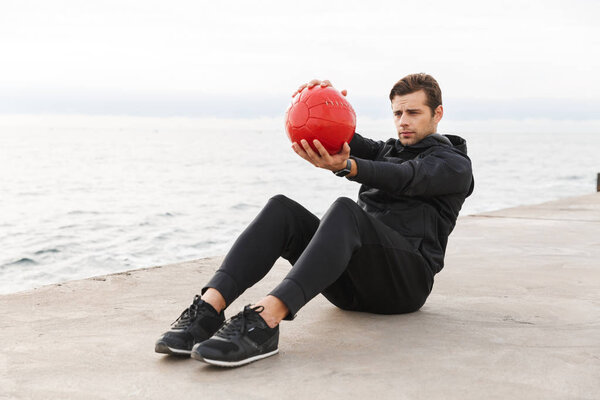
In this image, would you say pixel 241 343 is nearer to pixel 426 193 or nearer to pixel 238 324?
pixel 238 324

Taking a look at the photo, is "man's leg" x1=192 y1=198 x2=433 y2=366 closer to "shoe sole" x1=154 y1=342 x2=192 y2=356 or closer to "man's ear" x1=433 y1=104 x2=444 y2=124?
"shoe sole" x1=154 y1=342 x2=192 y2=356

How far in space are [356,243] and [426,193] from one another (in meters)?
0.44

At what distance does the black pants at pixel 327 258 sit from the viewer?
300cm

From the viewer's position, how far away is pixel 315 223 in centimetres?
342

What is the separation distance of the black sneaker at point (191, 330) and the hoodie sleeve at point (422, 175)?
2.79 feet

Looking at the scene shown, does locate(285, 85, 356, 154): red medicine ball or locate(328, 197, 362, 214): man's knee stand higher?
locate(285, 85, 356, 154): red medicine ball

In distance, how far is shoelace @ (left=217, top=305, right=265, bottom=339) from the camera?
2.93 meters

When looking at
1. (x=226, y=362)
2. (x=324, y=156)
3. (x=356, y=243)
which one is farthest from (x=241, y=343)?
(x=324, y=156)

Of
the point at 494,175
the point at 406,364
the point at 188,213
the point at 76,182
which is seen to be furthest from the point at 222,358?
the point at 494,175

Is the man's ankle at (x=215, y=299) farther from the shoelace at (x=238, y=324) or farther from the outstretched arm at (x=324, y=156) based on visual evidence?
the outstretched arm at (x=324, y=156)

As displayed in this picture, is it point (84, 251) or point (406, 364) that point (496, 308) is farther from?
point (84, 251)

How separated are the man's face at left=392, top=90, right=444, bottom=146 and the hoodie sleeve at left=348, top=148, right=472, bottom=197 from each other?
0.17m

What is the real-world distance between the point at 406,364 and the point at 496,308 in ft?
4.10

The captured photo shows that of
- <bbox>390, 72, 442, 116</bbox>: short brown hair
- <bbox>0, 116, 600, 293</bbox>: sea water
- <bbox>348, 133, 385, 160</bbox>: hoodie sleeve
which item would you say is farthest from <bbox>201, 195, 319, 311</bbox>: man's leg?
<bbox>0, 116, 600, 293</bbox>: sea water
